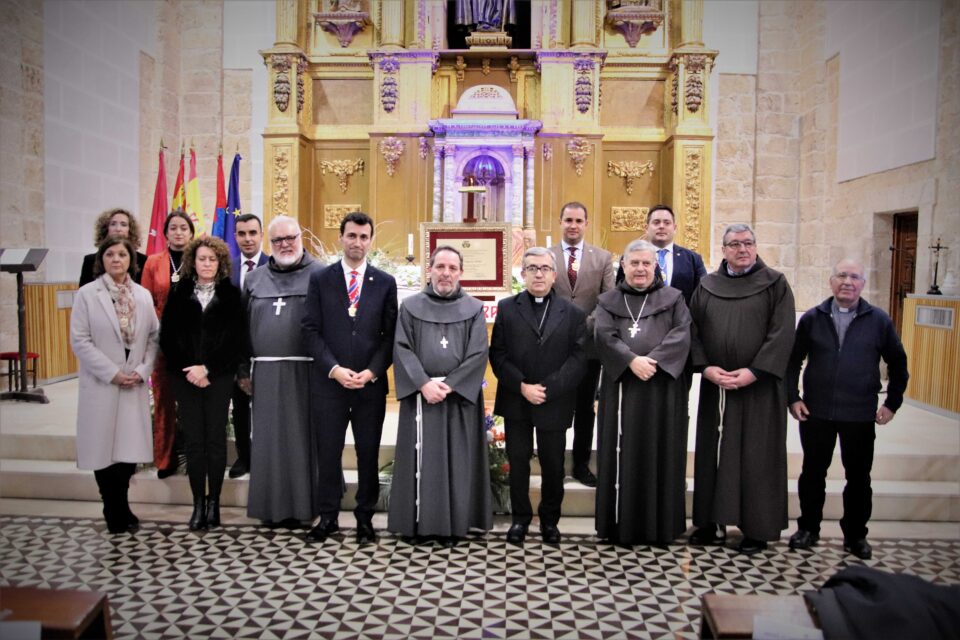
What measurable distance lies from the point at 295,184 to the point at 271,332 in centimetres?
504

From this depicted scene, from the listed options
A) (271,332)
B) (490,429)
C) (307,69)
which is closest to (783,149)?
(307,69)

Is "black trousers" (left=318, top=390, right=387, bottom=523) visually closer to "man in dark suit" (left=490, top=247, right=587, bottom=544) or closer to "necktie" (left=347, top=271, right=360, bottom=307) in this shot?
"necktie" (left=347, top=271, right=360, bottom=307)

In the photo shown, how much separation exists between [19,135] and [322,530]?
17.1ft

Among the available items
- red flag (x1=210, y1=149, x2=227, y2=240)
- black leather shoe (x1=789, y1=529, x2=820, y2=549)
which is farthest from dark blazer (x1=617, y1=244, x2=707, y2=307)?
red flag (x1=210, y1=149, x2=227, y2=240)

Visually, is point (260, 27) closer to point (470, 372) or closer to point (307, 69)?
point (307, 69)

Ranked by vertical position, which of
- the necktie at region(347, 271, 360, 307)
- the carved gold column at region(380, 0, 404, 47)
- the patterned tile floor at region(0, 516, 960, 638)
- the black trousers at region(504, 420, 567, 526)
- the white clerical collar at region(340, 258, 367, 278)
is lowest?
the patterned tile floor at region(0, 516, 960, 638)

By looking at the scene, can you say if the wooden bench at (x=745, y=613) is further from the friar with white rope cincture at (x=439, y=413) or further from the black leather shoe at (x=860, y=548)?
the black leather shoe at (x=860, y=548)

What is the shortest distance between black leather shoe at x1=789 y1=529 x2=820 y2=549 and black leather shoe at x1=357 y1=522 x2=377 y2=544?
2.26 meters

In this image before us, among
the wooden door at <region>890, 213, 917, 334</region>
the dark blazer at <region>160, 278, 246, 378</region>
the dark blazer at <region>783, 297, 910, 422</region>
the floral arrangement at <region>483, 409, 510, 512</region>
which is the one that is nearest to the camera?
the dark blazer at <region>783, 297, 910, 422</region>

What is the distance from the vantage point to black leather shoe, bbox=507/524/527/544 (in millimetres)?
3809

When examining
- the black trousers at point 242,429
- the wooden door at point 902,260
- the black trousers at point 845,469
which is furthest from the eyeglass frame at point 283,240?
the wooden door at point 902,260

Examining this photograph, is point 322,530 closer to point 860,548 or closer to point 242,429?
point 242,429

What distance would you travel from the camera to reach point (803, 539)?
3.81 m

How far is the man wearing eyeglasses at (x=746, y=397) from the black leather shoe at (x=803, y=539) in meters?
0.15
